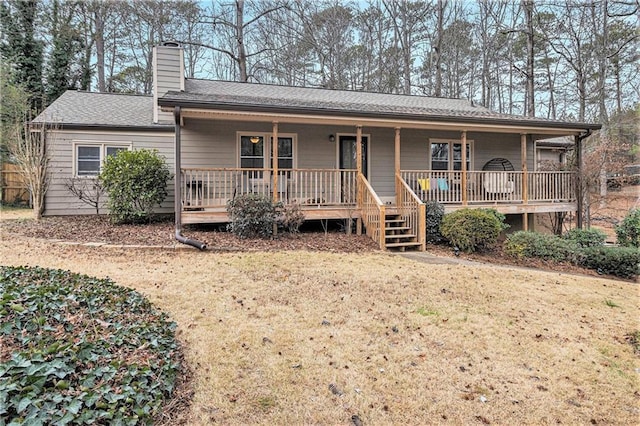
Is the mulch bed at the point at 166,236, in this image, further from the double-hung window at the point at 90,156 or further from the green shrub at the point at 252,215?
the double-hung window at the point at 90,156

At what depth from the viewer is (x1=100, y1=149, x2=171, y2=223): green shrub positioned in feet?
31.7

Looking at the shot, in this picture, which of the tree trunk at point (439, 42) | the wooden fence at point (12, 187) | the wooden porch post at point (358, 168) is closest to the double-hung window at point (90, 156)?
the wooden fence at point (12, 187)

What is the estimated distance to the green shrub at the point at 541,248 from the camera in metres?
8.64

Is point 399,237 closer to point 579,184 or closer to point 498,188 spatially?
point 498,188

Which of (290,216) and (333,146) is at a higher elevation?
(333,146)

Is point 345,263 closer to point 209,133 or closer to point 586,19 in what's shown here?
point 209,133

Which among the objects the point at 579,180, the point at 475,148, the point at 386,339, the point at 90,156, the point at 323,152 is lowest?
the point at 386,339

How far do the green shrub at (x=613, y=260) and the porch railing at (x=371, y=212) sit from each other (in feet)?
15.7

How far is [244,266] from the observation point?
628cm

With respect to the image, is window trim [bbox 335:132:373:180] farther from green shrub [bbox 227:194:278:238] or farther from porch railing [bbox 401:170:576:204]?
green shrub [bbox 227:194:278:238]

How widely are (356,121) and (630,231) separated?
7925 mm

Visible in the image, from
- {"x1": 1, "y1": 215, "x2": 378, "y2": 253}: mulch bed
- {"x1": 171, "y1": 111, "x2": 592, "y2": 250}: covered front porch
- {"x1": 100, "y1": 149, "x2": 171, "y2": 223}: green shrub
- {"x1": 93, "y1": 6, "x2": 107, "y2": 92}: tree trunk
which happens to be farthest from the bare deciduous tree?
{"x1": 93, "y1": 6, "x2": 107, "y2": 92}: tree trunk

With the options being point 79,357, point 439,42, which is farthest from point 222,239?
point 439,42

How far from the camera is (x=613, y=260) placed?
→ 8203mm
